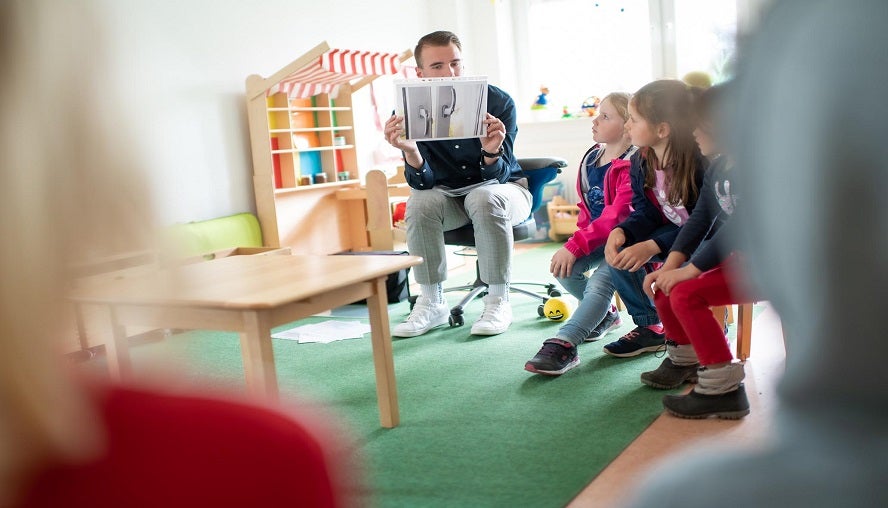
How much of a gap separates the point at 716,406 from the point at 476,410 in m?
0.59

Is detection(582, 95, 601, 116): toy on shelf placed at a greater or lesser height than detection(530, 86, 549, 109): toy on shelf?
lesser

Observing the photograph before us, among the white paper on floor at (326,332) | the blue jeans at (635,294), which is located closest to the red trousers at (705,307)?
the blue jeans at (635,294)

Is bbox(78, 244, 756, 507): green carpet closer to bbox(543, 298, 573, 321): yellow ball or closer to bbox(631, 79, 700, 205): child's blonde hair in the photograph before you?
bbox(543, 298, 573, 321): yellow ball

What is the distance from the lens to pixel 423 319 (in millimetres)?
3084

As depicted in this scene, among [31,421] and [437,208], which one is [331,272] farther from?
[31,421]

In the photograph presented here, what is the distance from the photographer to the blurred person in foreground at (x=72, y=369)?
342mm

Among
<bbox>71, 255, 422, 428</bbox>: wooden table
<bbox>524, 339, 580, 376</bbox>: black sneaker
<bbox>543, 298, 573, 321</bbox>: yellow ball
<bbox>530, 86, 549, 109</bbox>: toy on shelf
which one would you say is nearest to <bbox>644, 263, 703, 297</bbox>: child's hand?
<bbox>524, 339, 580, 376</bbox>: black sneaker

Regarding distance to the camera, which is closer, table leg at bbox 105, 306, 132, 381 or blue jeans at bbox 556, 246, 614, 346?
table leg at bbox 105, 306, 132, 381

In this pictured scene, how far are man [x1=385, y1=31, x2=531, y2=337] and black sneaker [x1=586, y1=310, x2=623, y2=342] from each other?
13.8 inches

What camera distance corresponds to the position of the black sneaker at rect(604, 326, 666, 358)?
2572mm

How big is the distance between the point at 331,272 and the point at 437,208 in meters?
1.15

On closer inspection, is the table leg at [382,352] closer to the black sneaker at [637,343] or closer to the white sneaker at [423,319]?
the black sneaker at [637,343]

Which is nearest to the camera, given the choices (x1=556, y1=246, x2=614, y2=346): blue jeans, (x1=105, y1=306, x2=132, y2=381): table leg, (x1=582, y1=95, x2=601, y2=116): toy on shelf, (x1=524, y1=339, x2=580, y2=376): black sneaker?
(x1=105, y1=306, x2=132, y2=381): table leg

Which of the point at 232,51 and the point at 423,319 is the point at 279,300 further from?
the point at 232,51
